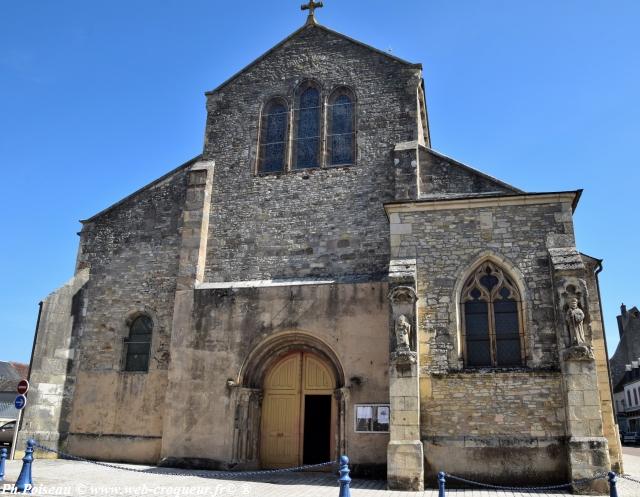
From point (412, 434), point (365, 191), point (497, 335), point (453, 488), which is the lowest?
point (453, 488)

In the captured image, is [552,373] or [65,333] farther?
[65,333]

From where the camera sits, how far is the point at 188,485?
414 inches

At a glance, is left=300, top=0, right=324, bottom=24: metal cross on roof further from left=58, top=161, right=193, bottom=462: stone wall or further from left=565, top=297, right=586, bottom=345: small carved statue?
left=565, top=297, right=586, bottom=345: small carved statue

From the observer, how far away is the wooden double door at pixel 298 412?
13.4 meters

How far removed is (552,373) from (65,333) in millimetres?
12399

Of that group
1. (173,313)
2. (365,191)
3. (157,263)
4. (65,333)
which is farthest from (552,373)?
(65,333)

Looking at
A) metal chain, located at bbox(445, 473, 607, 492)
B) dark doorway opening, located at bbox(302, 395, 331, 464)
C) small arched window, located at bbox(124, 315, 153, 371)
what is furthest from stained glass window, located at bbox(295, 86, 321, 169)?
metal chain, located at bbox(445, 473, 607, 492)

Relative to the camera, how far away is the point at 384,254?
14.0m

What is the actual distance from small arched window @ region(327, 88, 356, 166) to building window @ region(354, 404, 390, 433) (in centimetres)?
662

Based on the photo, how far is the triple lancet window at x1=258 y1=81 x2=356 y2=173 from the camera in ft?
51.5

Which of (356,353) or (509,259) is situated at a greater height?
(509,259)

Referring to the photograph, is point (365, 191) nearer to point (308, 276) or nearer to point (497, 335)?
point (308, 276)

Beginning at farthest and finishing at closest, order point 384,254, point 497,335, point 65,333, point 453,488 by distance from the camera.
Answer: point 65,333
point 384,254
point 497,335
point 453,488

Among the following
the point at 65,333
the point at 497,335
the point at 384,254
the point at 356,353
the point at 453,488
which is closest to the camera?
the point at 453,488
